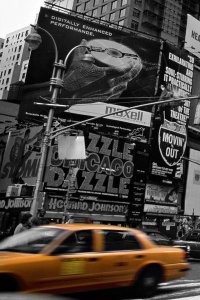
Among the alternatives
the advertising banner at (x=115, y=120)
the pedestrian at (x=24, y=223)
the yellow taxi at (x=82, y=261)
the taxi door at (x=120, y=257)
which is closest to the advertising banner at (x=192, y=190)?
the advertising banner at (x=115, y=120)

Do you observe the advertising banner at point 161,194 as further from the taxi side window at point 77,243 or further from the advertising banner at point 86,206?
the taxi side window at point 77,243

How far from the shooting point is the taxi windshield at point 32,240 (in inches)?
319

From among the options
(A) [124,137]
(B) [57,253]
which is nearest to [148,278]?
(B) [57,253]

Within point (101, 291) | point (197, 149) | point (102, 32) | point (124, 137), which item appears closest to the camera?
point (101, 291)

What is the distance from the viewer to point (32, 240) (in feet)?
27.2

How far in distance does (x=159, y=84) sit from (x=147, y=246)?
105 ft

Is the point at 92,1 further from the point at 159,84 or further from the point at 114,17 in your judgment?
the point at 159,84

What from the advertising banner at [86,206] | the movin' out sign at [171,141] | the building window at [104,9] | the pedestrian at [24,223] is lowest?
the pedestrian at [24,223]

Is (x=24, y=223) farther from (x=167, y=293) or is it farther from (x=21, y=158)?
(x=21, y=158)

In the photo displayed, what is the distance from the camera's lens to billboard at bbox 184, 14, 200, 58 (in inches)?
1789

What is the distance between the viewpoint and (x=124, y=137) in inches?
1442

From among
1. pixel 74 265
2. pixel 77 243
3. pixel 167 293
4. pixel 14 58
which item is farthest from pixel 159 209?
pixel 14 58

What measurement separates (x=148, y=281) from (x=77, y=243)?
72.2 inches

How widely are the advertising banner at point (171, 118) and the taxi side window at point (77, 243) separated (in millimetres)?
30270
